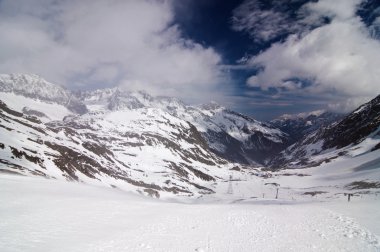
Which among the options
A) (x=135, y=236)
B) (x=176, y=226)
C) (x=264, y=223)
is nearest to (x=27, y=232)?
(x=135, y=236)

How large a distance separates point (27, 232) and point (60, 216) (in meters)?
4.29

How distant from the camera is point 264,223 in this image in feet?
75.8

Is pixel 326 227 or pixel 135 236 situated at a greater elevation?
pixel 326 227

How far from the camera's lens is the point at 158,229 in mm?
19672

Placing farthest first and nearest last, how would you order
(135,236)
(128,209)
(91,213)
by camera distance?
(128,209), (91,213), (135,236)

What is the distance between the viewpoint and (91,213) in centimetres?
2202

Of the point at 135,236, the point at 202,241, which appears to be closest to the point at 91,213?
the point at 135,236

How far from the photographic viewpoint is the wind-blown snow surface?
15906 millimetres

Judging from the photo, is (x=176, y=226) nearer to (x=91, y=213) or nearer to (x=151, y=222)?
(x=151, y=222)

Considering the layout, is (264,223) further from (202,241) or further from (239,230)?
(202,241)

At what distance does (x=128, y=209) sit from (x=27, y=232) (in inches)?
411

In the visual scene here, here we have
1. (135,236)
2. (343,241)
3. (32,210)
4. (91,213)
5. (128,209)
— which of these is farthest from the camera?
(128,209)

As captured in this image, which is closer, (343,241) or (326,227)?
(343,241)

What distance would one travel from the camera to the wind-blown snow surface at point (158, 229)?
52.2 ft
